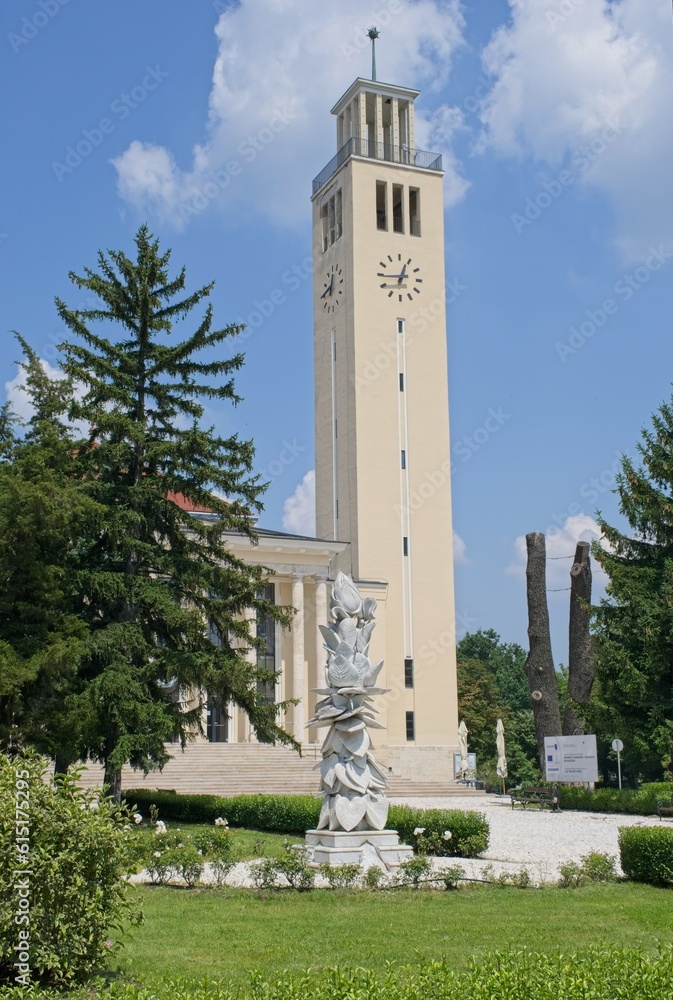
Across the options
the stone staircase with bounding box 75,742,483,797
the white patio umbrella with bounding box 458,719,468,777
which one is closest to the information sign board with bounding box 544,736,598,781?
the stone staircase with bounding box 75,742,483,797

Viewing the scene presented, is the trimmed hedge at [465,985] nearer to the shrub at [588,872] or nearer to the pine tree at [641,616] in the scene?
the shrub at [588,872]

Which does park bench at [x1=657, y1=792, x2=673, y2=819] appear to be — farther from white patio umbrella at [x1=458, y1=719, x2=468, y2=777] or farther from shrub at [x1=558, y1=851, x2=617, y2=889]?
white patio umbrella at [x1=458, y1=719, x2=468, y2=777]

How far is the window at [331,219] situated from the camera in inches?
2063

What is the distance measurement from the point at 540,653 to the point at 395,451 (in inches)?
532

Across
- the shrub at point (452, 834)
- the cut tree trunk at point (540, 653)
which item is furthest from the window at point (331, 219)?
the shrub at point (452, 834)

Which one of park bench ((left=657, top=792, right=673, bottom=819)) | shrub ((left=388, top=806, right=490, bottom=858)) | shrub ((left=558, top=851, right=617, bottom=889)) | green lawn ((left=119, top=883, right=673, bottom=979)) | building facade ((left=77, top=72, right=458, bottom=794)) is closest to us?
green lawn ((left=119, top=883, right=673, bottom=979))

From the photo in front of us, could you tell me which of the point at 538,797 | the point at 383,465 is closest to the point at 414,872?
the point at 538,797

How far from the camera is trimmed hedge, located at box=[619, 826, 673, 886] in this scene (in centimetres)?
1361

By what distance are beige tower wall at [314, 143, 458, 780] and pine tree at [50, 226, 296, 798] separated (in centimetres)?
2236

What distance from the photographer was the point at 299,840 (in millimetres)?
20469

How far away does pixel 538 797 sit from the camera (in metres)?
31.8

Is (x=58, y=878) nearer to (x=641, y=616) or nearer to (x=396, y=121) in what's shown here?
(x=641, y=616)

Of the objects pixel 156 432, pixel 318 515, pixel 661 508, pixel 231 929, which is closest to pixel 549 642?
pixel 661 508

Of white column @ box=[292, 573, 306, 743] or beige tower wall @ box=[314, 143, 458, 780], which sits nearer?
white column @ box=[292, 573, 306, 743]
